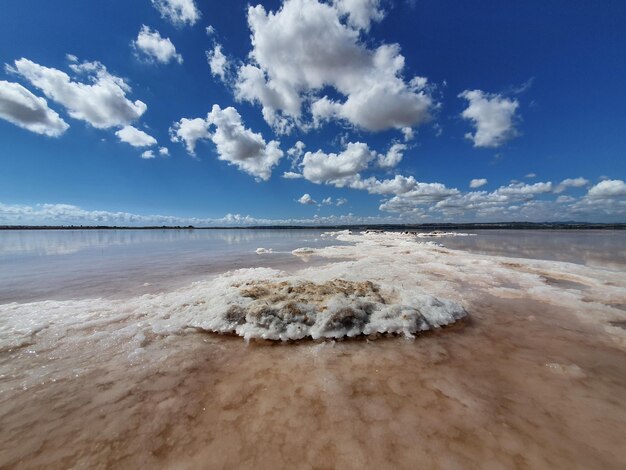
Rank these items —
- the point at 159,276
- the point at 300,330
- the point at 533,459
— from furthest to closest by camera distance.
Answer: the point at 159,276 < the point at 300,330 < the point at 533,459

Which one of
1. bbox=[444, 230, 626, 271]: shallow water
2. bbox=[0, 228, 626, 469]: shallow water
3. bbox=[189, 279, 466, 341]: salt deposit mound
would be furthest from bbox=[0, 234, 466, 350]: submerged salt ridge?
bbox=[444, 230, 626, 271]: shallow water

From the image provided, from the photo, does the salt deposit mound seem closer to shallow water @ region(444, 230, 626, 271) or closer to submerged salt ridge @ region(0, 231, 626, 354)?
submerged salt ridge @ region(0, 231, 626, 354)

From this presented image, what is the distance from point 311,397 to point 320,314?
265 cm

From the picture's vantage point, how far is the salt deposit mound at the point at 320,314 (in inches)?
246

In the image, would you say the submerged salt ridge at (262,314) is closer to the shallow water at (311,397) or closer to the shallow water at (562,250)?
the shallow water at (311,397)

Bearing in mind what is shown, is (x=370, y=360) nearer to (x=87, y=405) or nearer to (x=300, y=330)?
(x=300, y=330)

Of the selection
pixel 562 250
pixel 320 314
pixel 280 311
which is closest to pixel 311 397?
pixel 320 314

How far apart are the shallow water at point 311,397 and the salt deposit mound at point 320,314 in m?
0.33

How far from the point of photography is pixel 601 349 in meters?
5.52

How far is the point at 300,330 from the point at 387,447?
3.32 meters

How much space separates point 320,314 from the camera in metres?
6.61

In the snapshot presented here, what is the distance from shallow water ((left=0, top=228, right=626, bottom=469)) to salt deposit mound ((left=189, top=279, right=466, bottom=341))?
1.08ft

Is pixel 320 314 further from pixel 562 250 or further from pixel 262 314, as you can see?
pixel 562 250

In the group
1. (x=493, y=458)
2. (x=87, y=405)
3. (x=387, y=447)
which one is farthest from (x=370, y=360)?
(x=87, y=405)
